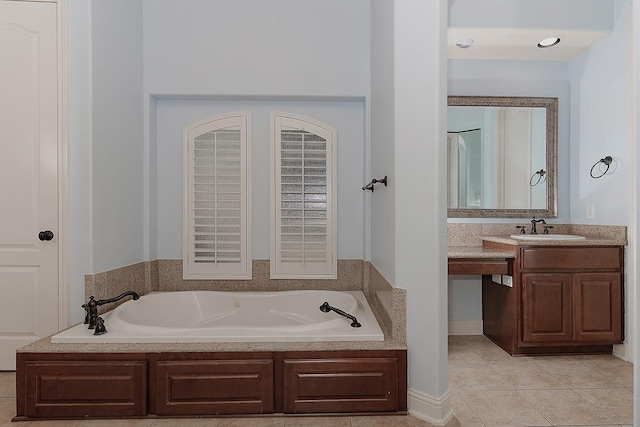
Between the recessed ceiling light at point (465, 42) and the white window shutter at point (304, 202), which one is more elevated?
the recessed ceiling light at point (465, 42)

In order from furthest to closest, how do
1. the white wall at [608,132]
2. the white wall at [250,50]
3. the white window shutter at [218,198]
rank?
the white window shutter at [218,198]
the white wall at [250,50]
the white wall at [608,132]

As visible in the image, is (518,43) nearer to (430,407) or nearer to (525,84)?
(525,84)

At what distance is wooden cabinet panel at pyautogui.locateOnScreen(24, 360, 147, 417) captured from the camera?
192 centimetres

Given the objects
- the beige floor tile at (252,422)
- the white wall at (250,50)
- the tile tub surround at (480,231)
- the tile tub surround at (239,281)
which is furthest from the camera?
the tile tub surround at (480,231)

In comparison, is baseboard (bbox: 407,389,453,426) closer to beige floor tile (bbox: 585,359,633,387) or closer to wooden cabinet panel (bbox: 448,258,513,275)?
wooden cabinet panel (bbox: 448,258,513,275)

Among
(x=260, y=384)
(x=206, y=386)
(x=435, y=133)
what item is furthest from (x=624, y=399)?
(x=206, y=386)

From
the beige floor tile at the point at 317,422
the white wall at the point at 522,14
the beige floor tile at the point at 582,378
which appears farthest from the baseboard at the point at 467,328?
the white wall at the point at 522,14

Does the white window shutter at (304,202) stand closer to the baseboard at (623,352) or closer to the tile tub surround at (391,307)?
the tile tub surround at (391,307)

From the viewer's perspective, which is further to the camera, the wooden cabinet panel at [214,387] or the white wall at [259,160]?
the white wall at [259,160]

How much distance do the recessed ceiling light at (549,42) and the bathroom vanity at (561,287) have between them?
59.2 inches

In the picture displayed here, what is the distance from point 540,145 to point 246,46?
8.21 feet

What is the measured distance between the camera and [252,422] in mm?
1921

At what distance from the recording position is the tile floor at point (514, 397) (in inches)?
75.8

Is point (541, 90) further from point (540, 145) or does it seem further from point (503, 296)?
point (503, 296)
